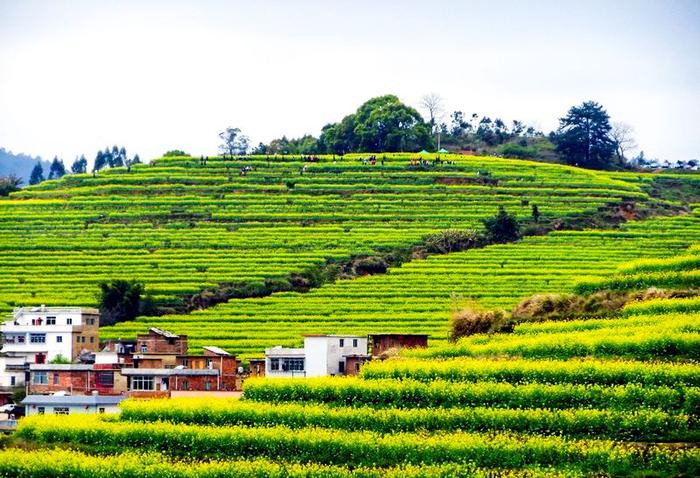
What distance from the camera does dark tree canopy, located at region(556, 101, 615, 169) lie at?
123 meters

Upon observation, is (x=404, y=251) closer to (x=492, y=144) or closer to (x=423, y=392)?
(x=423, y=392)

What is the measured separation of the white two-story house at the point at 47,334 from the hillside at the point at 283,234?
14.1 feet

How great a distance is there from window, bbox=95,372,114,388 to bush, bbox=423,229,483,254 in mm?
30491

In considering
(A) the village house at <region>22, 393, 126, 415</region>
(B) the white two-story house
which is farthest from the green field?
(A) the village house at <region>22, 393, 126, 415</region>

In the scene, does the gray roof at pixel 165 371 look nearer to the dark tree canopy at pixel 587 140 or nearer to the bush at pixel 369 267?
the bush at pixel 369 267

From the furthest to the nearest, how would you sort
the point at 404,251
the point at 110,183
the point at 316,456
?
the point at 110,183 < the point at 404,251 < the point at 316,456

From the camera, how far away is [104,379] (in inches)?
2334

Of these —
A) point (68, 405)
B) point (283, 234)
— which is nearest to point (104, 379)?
point (68, 405)

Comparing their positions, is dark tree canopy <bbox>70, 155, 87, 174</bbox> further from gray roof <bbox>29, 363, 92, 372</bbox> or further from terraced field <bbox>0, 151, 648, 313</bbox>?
gray roof <bbox>29, 363, 92, 372</bbox>

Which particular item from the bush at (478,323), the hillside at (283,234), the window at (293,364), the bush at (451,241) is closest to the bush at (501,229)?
the bush at (451,241)

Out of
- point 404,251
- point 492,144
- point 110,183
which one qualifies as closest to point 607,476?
point 404,251

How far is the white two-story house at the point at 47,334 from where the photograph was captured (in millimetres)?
66875

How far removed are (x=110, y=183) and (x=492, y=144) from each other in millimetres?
45243

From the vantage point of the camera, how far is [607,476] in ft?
115
